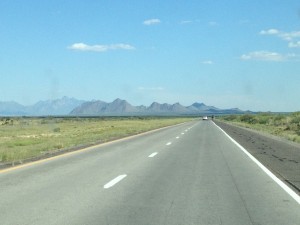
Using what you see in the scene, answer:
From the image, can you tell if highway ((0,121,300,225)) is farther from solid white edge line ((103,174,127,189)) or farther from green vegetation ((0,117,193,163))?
green vegetation ((0,117,193,163))

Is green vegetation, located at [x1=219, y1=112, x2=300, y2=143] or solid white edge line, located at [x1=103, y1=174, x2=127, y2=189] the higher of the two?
green vegetation, located at [x1=219, y1=112, x2=300, y2=143]

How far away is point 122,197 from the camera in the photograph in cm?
1005

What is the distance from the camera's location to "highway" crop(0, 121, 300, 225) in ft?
26.6

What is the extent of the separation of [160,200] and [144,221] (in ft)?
6.23

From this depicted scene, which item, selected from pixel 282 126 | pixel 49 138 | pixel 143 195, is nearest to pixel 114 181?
pixel 143 195

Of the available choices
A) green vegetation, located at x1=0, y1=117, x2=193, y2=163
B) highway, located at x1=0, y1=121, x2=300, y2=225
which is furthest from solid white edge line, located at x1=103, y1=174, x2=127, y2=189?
green vegetation, located at x1=0, y1=117, x2=193, y2=163

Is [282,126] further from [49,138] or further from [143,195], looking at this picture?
[143,195]

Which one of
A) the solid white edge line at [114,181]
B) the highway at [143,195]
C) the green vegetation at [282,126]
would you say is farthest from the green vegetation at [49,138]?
the green vegetation at [282,126]

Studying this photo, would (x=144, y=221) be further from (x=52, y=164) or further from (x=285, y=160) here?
(x=285, y=160)

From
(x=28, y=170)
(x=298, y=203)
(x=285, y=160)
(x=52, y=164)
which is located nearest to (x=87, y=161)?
(x=52, y=164)

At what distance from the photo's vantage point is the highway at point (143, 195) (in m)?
8.10

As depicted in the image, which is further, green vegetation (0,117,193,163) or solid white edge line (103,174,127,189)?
green vegetation (0,117,193,163)

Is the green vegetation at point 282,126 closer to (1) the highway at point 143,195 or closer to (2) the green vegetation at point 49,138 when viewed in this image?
(2) the green vegetation at point 49,138

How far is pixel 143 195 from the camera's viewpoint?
33.8 feet
